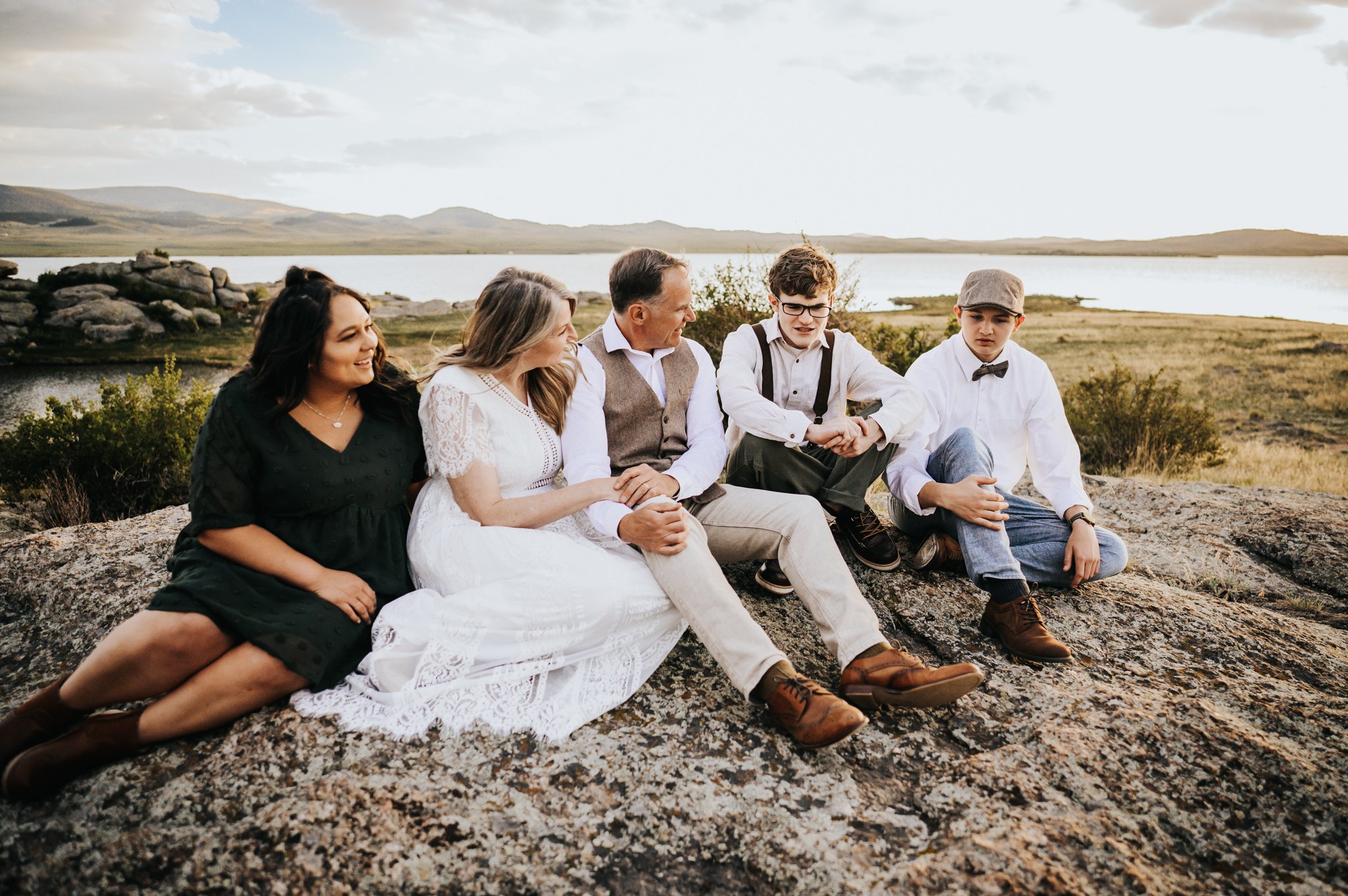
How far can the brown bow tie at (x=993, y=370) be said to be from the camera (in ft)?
13.9

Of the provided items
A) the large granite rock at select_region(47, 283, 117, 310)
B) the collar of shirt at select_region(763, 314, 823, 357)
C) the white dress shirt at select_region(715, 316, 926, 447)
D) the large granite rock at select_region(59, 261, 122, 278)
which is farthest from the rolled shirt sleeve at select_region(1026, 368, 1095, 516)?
the large granite rock at select_region(59, 261, 122, 278)

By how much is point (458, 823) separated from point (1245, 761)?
9.32ft

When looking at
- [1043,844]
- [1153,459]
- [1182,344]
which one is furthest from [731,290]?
[1182,344]

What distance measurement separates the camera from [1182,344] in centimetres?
2775

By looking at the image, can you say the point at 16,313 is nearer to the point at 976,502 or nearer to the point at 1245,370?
the point at 976,502

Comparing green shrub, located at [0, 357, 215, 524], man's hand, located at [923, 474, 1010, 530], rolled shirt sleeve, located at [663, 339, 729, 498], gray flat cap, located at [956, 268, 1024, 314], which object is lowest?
green shrub, located at [0, 357, 215, 524]

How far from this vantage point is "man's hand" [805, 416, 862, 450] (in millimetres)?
3822

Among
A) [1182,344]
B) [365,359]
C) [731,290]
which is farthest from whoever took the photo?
[1182,344]

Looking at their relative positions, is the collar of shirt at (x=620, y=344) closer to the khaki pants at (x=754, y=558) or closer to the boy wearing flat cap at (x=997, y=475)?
the khaki pants at (x=754, y=558)

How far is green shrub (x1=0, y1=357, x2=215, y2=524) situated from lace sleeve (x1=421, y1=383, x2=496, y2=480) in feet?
16.9

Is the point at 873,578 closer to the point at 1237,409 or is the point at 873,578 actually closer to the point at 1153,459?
the point at 1153,459

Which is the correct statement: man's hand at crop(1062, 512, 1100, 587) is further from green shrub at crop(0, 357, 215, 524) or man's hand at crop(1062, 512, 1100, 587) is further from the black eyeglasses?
green shrub at crop(0, 357, 215, 524)

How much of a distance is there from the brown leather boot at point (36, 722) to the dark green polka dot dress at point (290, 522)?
0.43m

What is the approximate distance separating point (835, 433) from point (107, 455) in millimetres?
6914
